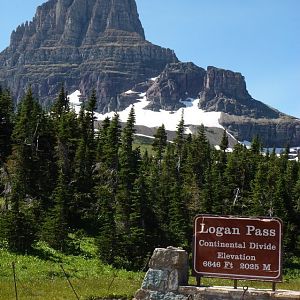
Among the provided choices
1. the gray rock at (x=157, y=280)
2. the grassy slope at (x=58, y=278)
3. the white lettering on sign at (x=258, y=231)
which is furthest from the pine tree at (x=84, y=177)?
the white lettering on sign at (x=258, y=231)

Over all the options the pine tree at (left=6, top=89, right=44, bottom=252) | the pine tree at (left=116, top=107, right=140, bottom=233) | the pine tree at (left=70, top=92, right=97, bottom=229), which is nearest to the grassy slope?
the pine tree at (left=6, top=89, right=44, bottom=252)

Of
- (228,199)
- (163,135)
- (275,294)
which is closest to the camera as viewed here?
(275,294)

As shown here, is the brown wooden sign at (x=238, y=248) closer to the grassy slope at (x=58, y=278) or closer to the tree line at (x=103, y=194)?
the grassy slope at (x=58, y=278)

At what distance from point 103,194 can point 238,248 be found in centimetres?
4028

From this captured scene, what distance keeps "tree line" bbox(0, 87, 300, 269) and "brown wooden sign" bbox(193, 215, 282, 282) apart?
27.1m

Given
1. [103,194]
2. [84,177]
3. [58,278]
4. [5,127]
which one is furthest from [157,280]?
[5,127]

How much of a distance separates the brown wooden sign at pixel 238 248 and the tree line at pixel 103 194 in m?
27.1

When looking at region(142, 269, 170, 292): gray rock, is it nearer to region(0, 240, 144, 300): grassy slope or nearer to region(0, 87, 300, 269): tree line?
region(0, 240, 144, 300): grassy slope

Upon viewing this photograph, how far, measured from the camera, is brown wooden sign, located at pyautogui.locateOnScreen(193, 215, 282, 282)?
40.9 ft

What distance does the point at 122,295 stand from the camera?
2253 cm

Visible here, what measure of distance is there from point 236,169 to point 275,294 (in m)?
62.8

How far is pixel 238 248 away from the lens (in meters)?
12.7

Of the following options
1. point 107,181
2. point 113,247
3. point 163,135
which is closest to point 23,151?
point 107,181

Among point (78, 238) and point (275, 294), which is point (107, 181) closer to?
point (78, 238)
